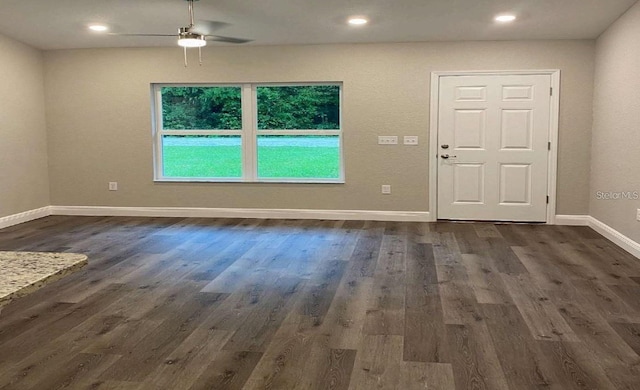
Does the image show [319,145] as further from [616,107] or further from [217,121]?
[616,107]

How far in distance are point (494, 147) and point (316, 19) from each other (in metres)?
2.69

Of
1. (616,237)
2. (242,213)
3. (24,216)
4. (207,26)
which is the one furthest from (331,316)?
(24,216)

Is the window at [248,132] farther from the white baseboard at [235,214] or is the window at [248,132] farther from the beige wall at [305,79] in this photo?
the white baseboard at [235,214]

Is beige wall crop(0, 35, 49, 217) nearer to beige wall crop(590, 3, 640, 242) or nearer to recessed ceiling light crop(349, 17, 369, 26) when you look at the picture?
recessed ceiling light crop(349, 17, 369, 26)

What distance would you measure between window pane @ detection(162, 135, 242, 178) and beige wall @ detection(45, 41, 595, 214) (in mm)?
210

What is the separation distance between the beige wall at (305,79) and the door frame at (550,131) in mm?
65

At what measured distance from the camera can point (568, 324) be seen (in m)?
3.32

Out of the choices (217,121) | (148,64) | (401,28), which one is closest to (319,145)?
(217,121)

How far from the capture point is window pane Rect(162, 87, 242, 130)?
739cm

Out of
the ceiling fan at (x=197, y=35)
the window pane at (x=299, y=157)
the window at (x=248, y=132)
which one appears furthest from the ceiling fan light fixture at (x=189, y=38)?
the window pane at (x=299, y=157)

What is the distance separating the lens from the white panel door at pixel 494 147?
6734mm

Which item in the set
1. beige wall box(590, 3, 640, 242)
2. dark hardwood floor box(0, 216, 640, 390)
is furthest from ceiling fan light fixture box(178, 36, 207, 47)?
beige wall box(590, 3, 640, 242)

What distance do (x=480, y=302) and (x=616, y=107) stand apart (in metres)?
3.13

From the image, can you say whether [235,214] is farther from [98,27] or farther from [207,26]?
[98,27]
